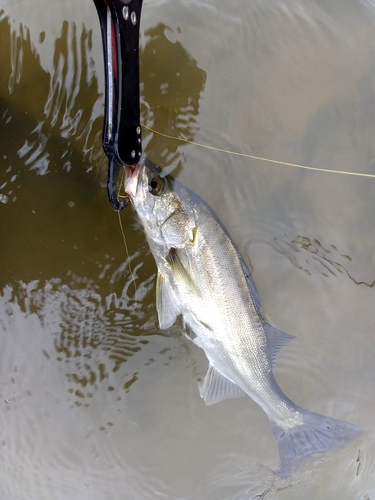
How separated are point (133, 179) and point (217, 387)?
1551 mm

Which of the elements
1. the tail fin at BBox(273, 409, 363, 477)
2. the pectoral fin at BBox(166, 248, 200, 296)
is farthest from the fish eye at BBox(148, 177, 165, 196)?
the tail fin at BBox(273, 409, 363, 477)

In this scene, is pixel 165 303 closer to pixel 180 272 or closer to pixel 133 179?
pixel 180 272

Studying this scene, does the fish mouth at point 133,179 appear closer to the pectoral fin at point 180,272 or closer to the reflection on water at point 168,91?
the pectoral fin at point 180,272

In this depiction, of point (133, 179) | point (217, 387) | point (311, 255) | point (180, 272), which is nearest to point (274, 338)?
point (217, 387)

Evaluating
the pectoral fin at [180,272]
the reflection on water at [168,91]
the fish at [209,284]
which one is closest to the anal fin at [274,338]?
the fish at [209,284]

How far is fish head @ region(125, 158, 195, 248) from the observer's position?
2.26 metres

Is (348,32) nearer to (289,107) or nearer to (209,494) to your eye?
(289,107)

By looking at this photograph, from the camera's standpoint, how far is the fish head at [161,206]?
89.1 inches

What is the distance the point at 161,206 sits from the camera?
2314mm

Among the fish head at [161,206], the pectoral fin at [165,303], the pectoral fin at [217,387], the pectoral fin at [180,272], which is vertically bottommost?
the pectoral fin at [217,387]

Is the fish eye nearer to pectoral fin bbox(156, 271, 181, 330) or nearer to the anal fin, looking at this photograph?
pectoral fin bbox(156, 271, 181, 330)

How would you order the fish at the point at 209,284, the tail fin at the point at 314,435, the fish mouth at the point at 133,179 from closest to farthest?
the fish mouth at the point at 133,179
the fish at the point at 209,284
the tail fin at the point at 314,435

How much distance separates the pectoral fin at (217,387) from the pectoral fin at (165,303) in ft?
1.51

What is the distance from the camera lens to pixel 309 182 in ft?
9.94
